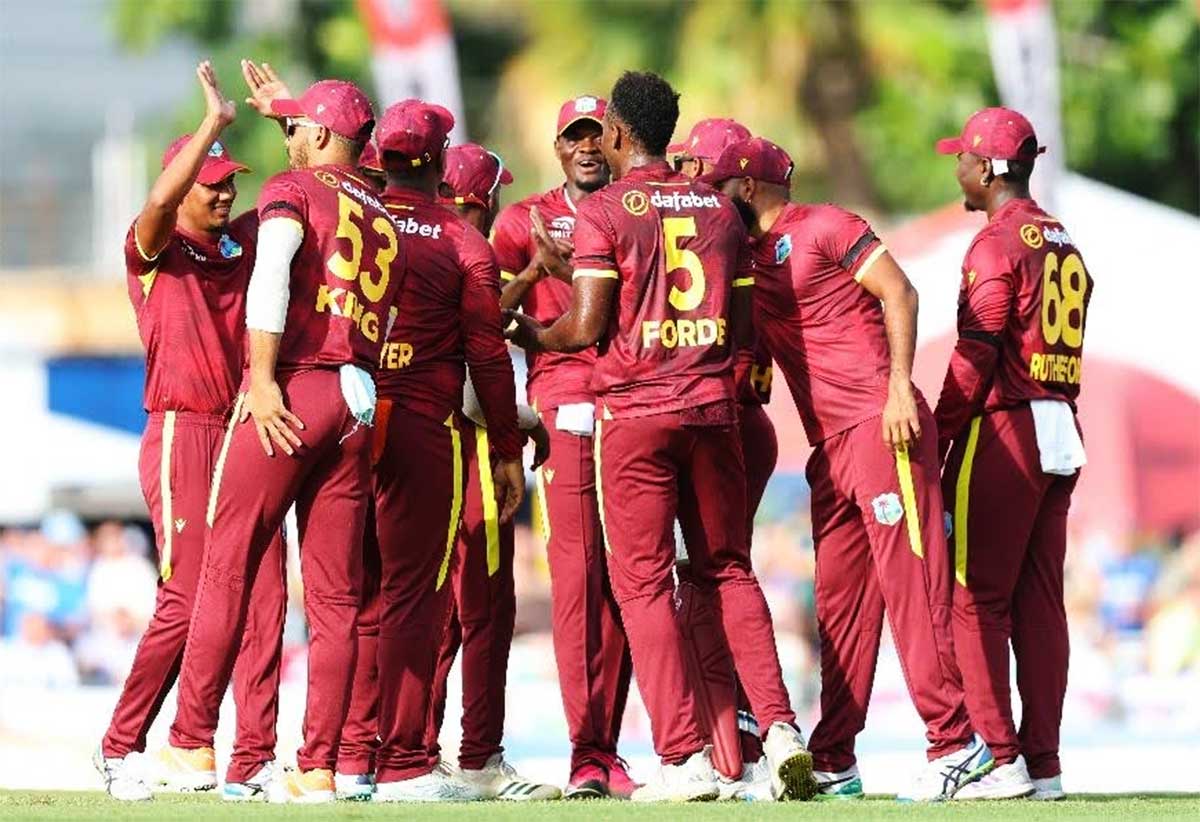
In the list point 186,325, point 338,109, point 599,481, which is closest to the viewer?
point 338,109

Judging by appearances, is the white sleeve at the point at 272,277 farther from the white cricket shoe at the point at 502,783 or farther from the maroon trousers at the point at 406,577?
the white cricket shoe at the point at 502,783

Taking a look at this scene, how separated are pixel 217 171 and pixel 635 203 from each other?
1.69m

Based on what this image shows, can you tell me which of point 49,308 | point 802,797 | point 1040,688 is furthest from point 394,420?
point 49,308

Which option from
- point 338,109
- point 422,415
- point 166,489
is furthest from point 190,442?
point 338,109

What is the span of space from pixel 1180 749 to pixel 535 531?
7.08 metres

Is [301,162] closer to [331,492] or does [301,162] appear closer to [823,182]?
[331,492]

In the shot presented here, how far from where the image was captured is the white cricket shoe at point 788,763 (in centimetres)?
917

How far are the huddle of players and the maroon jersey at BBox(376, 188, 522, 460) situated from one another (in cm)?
1

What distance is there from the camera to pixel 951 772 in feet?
30.5

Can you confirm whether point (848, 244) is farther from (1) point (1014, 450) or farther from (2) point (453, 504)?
(2) point (453, 504)

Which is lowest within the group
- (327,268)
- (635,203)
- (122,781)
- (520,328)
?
(122,781)

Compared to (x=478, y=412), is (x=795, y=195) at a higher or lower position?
higher

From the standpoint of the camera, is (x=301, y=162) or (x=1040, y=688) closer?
(x=301, y=162)

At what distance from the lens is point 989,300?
10.1 meters
